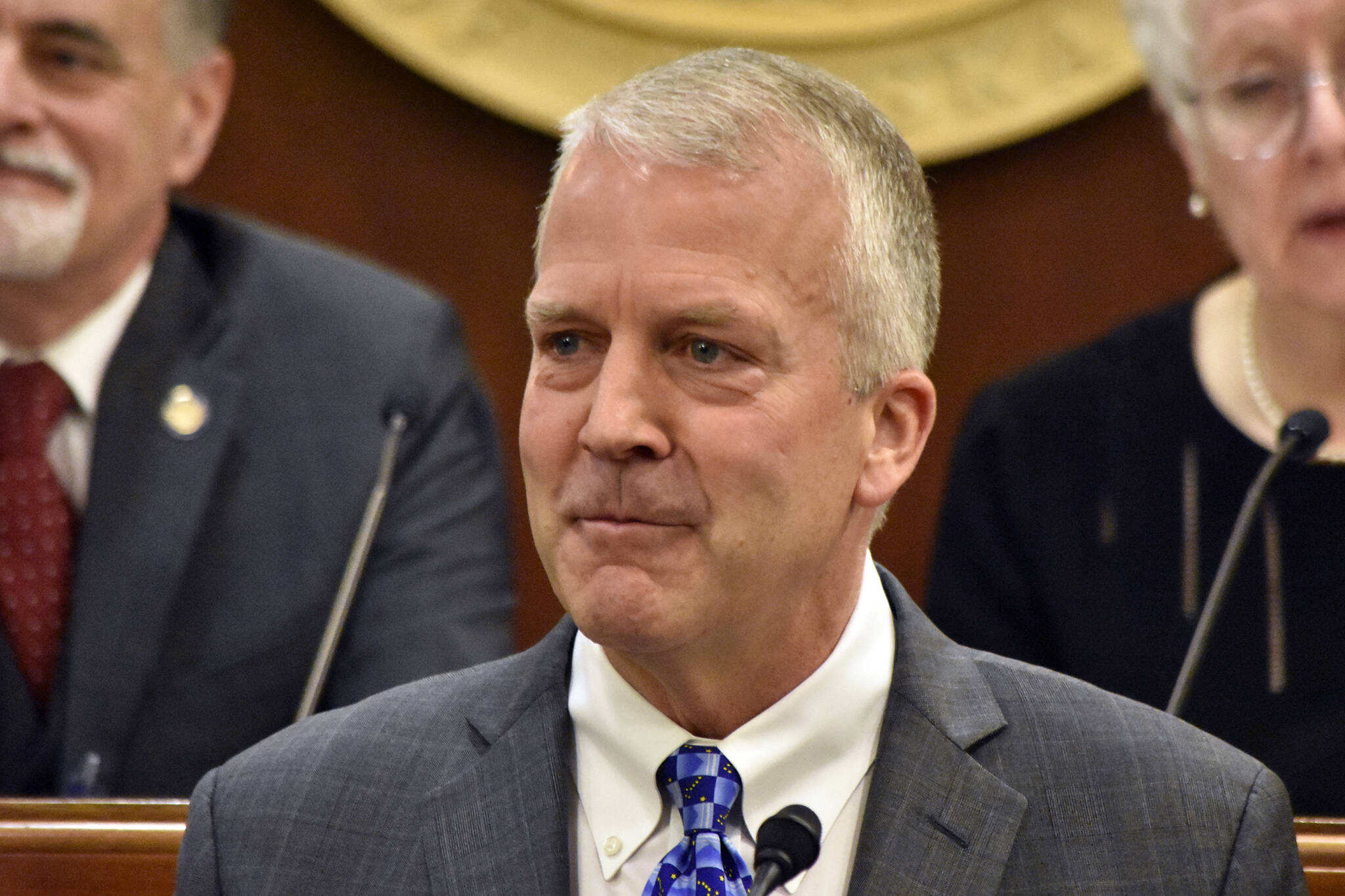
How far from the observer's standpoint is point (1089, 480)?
243 centimetres

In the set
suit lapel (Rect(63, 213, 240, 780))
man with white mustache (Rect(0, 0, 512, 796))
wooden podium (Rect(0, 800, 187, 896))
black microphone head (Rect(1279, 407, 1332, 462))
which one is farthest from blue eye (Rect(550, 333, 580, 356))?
suit lapel (Rect(63, 213, 240, 780))

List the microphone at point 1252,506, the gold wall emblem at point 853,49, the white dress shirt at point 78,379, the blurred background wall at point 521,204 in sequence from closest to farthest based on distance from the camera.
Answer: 1. the microphone at point 1252,506
2. the white dress shirt at point 78,379
3. the gold wall emblem at point 853,49
4. the blurred background wall at point 521,204

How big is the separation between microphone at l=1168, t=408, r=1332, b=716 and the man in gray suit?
0.87 ft

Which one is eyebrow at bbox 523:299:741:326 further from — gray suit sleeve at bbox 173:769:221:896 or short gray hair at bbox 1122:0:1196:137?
short gray hair at bbox 1122:0:1196:137

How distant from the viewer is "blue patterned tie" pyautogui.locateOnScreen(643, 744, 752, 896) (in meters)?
1.48

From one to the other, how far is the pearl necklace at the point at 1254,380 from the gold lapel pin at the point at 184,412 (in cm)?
147

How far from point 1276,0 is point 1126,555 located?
2.38 ft

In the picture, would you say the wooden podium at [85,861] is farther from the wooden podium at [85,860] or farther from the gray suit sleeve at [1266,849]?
the gray suit sleeve at [1266,849]

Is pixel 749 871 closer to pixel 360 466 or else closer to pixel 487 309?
pixel 360 466

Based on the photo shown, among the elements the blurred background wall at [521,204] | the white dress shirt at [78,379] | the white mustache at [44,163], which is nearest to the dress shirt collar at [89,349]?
the white dress shirt at [78,379]

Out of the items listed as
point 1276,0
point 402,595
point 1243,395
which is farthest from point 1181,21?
point 402,595

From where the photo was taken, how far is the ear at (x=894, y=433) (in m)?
1.59

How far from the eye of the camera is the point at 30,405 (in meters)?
2.54

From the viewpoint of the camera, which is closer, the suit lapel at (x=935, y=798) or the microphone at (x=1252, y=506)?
the suit lapel at (x=935, y=798)
